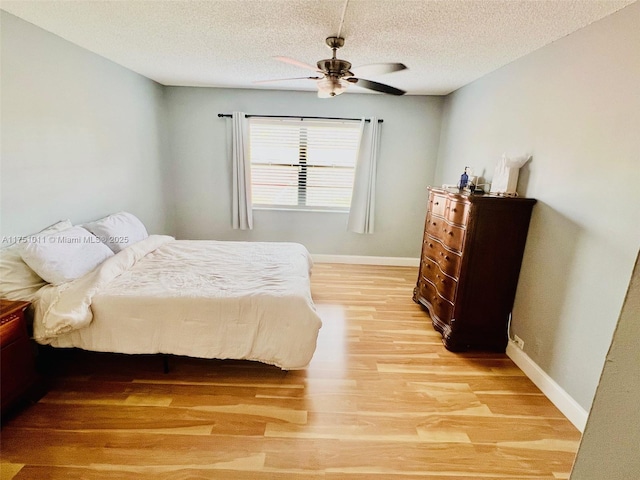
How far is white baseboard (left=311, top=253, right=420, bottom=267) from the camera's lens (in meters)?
4.58

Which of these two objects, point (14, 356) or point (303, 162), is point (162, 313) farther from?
point (303, 162)

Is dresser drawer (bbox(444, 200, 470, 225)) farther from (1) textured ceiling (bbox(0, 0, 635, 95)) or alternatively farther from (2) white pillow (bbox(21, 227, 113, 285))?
(2) white pillow (bbox(21, 227, 113, 285))

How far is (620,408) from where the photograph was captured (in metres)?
0.56

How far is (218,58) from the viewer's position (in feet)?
9.02

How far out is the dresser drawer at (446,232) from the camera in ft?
8.19

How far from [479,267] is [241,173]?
3170 millimetres

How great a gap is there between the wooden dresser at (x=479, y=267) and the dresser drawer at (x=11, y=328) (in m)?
2.96

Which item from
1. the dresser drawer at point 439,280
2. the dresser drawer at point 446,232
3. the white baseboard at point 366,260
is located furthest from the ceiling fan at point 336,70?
the white baseboard at point 366,260

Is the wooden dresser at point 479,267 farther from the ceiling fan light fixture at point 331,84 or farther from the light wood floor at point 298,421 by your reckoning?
the ceiling fan light fixture at point 331,84

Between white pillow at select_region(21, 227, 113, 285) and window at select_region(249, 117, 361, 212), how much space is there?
7.69 feet

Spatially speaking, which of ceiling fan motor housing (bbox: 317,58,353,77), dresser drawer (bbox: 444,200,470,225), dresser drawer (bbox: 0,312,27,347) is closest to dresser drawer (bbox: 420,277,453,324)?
dresser drawer (bbox: 444,200,470,225)

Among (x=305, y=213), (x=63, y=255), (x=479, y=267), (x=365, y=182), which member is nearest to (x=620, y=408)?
(x=479, y=267)

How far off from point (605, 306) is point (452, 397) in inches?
Answer: 41.5

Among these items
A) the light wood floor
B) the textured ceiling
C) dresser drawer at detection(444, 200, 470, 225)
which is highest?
the textured ceiling
